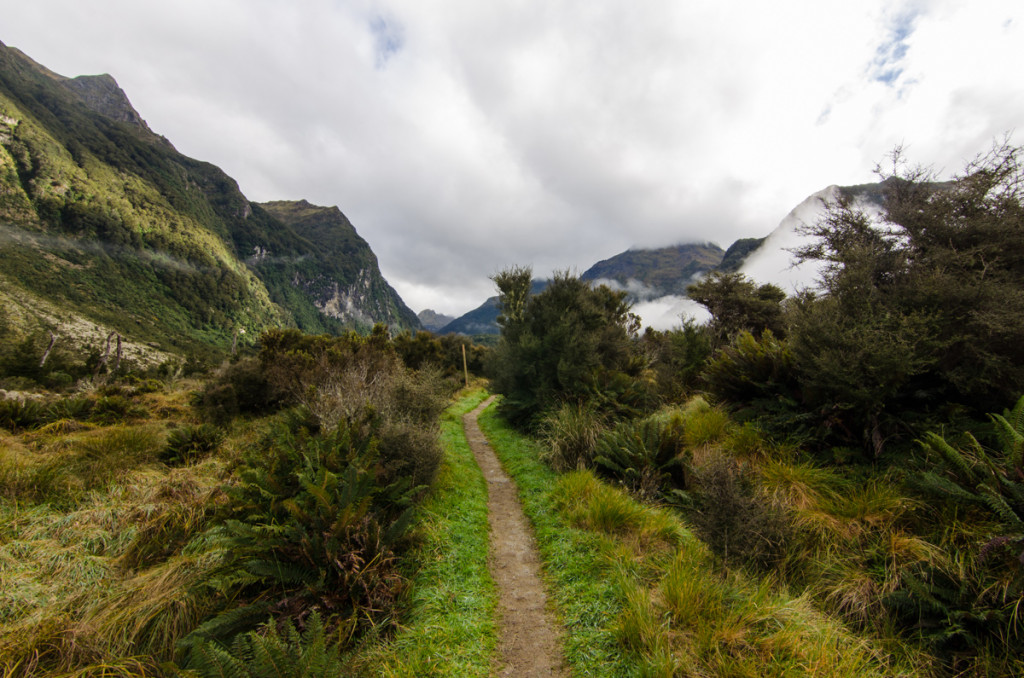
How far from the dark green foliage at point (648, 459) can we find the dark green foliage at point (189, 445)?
7.28m

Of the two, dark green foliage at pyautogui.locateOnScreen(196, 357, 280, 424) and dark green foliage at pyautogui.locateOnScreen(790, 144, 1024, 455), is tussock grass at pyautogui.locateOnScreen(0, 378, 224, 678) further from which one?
dark green foliage at pyautogui.locateOnScreen(790, 144, 1024, 455)

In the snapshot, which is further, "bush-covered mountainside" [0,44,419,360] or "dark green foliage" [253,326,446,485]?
"bush-covered mountainside" [0,44,419,360]

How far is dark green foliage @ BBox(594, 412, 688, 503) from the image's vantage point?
5.92m

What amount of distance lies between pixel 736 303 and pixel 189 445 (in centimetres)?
1936

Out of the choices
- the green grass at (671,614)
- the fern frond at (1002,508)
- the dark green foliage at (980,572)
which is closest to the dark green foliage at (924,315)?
the dark green foliage at (980,572)

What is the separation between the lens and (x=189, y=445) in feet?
23.0

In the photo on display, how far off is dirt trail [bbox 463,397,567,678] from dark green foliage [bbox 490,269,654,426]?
411cm

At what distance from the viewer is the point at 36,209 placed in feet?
285

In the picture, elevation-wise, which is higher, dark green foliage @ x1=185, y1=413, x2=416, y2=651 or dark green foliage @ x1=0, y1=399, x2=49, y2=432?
dark green foliage @ x1=0, y1=399, x2=49, y2=432

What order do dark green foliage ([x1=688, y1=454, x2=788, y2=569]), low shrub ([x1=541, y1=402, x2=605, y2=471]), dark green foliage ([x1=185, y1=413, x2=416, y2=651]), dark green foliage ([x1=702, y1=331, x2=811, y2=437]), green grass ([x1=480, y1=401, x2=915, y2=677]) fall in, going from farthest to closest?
low shrub ([x1=541, y1=402, x2=605, y2=471])
dark green foliage ([x1=702, y1=331, x2=811, y2=437])
dark green foliage ([x1=688, y1=454, x2=788, y2=569])
dark green foliage ([x1=185, y1=413, x2=416, y2=651])
green grass ([x1=480, y1=401, x2=915, y2=677])

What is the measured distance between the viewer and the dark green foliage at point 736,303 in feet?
52.7

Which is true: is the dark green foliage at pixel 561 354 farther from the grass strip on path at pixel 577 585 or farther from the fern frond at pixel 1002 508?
the fern frond at pixel 1002 508

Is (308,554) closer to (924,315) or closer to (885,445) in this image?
(885,445)

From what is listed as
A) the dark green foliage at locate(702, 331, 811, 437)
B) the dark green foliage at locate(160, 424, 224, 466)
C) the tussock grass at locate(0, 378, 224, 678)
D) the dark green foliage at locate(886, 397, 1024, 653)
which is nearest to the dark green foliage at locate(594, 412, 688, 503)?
the dark green foliage at locate(702, 331, 811, 437)
